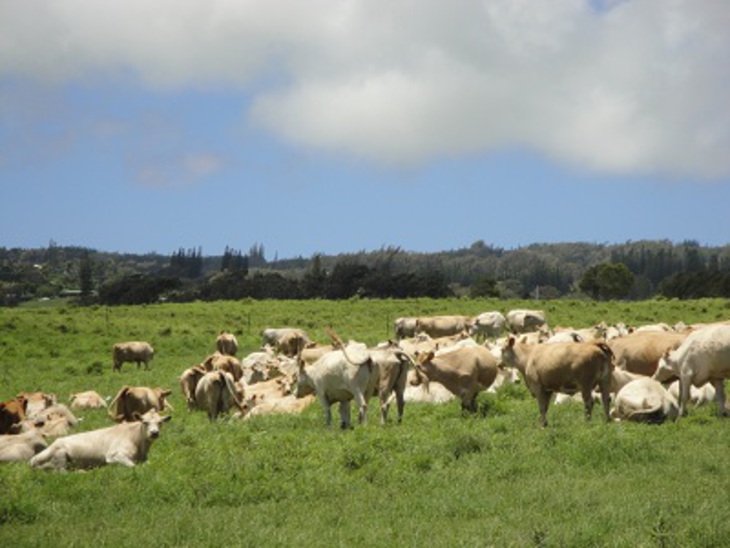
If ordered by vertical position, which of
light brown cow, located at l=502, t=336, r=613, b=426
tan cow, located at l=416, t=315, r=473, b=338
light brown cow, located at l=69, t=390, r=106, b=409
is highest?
light brown cow, located at l=502, t=336, r=613, b=426

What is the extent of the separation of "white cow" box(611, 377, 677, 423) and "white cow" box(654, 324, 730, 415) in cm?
97

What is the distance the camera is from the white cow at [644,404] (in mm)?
16031

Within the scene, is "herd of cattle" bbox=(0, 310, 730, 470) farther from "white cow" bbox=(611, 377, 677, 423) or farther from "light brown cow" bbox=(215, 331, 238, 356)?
"light brown cow" bbox=(215, 331, 238, 356)

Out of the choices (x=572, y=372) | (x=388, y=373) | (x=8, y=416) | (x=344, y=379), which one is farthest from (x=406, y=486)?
(x=8, y=416)

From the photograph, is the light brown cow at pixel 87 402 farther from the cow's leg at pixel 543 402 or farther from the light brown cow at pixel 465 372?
the cow's leg at pixel 543 402

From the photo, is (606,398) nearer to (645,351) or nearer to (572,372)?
(572,372)

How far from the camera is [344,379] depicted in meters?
18.2

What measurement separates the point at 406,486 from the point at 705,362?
26.1ft

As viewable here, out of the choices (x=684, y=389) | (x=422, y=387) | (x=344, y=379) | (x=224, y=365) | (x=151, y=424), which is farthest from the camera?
(x=224, y=365)

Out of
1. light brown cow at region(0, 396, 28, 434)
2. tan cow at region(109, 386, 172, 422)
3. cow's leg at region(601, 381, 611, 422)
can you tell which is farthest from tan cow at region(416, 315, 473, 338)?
cow's leg at region(601, 381, 611, 422)

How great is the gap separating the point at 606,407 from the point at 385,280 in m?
91.4

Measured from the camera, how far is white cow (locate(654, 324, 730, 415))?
679 inches

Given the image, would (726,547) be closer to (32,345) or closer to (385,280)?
(32,345)

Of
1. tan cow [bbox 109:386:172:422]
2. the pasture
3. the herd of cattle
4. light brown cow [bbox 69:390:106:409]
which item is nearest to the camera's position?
the pasture
